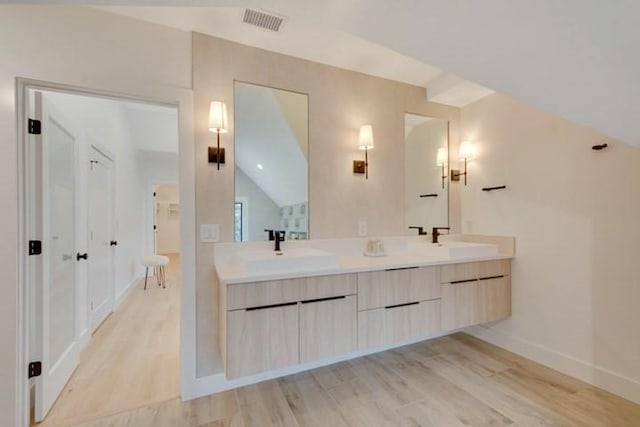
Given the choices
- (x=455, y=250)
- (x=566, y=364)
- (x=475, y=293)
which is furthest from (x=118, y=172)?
(x=566, y=364)

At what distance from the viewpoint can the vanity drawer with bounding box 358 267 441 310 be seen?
1.97 m

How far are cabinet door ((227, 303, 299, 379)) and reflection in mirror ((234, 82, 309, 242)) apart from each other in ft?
2.15

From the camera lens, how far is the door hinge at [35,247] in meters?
1.66

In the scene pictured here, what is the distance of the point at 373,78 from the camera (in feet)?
8.63

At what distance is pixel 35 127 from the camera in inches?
66.7

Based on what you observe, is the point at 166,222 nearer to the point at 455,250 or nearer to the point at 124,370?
the point at 124,370

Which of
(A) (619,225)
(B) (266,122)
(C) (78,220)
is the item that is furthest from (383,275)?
(C) (78,220)

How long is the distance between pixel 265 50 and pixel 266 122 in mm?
532

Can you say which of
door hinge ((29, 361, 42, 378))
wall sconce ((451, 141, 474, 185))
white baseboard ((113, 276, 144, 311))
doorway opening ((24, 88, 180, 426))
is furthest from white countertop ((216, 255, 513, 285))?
white baseboard ((113, 276, 144, 311))

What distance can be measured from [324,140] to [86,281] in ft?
8.43

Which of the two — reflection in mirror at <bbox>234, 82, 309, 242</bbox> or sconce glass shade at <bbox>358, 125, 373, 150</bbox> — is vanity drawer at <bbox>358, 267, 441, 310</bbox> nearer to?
reflection in mirror at <bbox>234, 82, 309, 242</bbox>

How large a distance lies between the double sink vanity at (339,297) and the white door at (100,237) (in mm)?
2012

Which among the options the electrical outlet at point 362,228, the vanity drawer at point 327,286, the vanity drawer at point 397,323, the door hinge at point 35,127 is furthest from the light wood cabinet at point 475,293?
the door hinge at point 35,127

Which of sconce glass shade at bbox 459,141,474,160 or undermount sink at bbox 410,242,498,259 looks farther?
sconce glass shade at bbox 459,141,474,160
